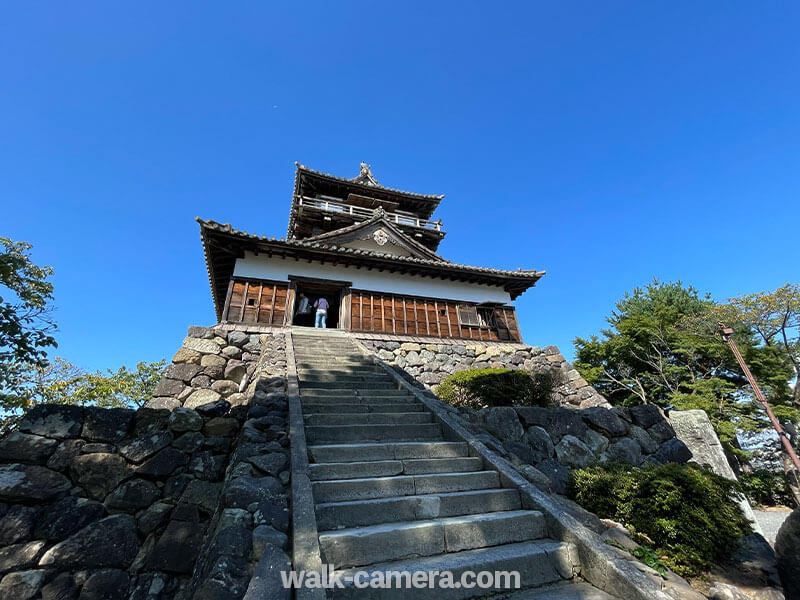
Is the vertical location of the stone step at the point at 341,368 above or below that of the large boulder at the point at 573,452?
above

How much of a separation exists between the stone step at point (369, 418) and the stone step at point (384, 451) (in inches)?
24.6

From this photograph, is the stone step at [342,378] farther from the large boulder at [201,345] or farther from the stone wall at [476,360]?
the large boulder at [201,345]

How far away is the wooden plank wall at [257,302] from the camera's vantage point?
9.78m

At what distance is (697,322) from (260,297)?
21478 millimetres

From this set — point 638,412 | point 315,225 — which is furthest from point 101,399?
point 638,412

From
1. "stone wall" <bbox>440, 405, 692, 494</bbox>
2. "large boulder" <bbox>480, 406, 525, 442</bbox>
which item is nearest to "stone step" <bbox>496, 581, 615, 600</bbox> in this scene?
"stone wall" <bbox>440, 405, 692, 494</bbox>

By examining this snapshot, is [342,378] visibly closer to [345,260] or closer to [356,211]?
[345,260]

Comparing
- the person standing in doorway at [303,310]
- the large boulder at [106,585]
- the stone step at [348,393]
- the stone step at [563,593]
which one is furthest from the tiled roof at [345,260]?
the stone step at [563,593]

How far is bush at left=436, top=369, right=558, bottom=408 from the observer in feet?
21.8

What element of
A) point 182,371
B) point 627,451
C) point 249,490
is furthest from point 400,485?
point 182,371

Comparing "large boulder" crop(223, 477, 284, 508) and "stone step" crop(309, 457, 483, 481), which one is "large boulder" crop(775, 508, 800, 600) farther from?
"large boulder" crop(223, 477, 284, 508)

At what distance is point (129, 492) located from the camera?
402 centimetres

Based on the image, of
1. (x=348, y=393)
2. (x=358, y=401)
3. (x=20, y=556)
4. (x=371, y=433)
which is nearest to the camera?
(x=20, y=556)

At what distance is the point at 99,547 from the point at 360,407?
329 cm
